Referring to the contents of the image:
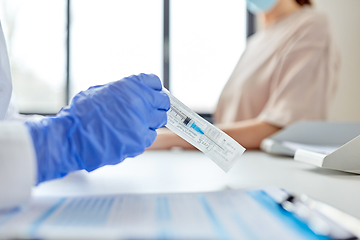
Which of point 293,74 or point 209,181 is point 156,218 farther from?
point 293,74

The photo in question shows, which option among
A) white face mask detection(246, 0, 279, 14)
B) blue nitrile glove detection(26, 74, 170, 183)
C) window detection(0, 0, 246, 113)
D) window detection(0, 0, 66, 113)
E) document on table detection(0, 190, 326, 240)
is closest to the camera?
document on table detection(0, 190, 326, 240)

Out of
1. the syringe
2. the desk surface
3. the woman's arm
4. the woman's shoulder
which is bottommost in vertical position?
the woman's arm

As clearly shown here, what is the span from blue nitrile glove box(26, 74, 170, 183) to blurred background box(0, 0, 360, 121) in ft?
4.84

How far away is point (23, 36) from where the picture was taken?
2.48 metres

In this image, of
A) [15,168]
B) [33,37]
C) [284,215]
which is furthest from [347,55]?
[33,37]

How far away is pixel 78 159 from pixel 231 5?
209 centimetres

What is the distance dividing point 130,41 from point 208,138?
2.01m

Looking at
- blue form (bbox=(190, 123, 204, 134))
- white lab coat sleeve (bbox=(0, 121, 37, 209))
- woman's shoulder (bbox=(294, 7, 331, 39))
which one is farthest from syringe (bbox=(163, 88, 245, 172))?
woman's shoulder (bbox=(294, 7, 331, 39))

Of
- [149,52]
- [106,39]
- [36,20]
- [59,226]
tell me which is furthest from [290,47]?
[36,20]

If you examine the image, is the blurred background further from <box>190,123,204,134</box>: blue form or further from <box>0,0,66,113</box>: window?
<box>190,123,204,134</box>: blue form

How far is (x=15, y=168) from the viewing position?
0.78 ft

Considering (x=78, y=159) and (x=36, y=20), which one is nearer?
(x=78, y=159)

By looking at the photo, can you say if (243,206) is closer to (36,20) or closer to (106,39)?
(106,39)

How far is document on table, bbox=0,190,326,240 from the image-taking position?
181 millimetres
